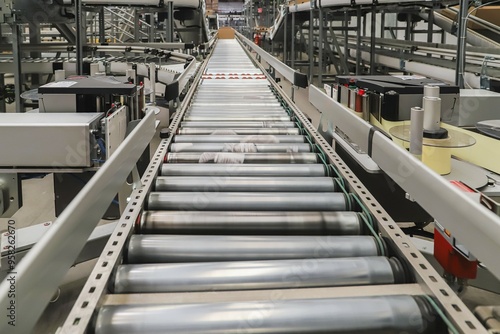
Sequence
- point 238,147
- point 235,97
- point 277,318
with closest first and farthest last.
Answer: point 277,318 → point 238,147 → point 235,97

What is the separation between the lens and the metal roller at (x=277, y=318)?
948 mm

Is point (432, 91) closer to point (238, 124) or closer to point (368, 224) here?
point (368, 224)

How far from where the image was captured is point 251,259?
128 cm

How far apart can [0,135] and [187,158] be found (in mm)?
772

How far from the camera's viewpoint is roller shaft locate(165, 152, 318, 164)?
2.09 meters

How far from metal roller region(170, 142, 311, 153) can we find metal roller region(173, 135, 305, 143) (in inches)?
3.7

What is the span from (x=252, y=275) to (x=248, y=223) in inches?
13.0

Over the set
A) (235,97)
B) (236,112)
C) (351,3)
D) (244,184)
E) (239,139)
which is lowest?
(244,184)

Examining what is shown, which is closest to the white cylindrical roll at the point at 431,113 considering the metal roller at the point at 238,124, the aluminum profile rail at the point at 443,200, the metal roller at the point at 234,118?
the aluminum profile rail at the point at 443,200

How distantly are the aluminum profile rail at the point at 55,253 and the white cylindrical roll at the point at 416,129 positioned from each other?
3.07ft

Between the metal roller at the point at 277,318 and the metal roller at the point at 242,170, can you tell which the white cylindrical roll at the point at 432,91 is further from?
the metal roller at the point at 277,318

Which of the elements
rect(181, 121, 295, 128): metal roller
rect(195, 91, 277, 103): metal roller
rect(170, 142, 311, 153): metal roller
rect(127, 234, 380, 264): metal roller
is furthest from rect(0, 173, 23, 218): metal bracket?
rect(195, 91, 277, 103): metal roller

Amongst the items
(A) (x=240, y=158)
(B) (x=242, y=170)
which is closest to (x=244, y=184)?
(B) (x=242, y=170)

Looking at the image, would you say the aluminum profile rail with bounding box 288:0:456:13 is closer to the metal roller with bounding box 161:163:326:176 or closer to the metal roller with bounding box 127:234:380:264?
the metal roller with bounding box 161:163:326:176
